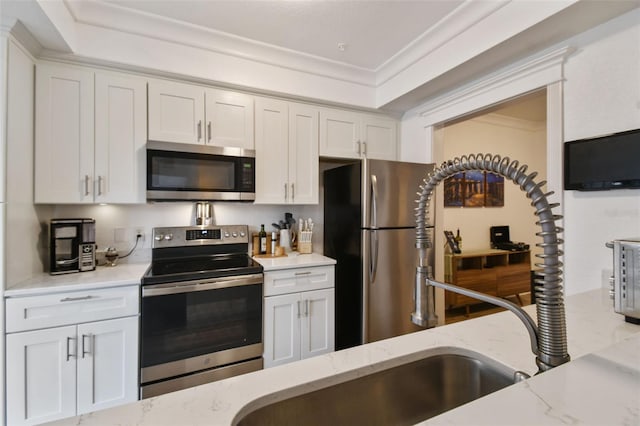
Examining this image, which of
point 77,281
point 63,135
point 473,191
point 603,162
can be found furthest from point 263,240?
point 473,191

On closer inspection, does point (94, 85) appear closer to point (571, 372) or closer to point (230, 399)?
point (230, 399)

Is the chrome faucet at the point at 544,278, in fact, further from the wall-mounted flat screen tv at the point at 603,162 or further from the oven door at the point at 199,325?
the oven door at the point at 199,325

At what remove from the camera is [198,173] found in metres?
2.11

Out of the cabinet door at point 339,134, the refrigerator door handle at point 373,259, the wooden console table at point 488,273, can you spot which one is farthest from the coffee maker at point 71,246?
the wooden console table at point 488,273

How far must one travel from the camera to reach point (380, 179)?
2322 mm

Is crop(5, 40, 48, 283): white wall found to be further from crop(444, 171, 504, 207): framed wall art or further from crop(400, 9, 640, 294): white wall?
crop(444, 171, 504, 207): framed wall art

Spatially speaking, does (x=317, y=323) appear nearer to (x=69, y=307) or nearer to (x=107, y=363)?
(x=107, y=363)

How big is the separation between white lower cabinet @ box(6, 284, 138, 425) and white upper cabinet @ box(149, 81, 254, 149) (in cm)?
123

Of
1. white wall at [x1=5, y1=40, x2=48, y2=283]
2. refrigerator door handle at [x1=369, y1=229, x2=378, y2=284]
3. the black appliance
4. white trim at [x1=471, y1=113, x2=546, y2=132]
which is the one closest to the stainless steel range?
white wall at [x1=5, y1=40, x2=48, y2=283]

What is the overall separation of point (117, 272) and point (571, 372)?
2292 mm

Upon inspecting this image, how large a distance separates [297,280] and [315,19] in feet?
6.09

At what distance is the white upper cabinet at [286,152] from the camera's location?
2426 millimetres

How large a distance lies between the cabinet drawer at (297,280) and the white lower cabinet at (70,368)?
86 centimetres

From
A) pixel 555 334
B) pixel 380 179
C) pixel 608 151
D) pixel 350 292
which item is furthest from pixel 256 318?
pixel 608 151
